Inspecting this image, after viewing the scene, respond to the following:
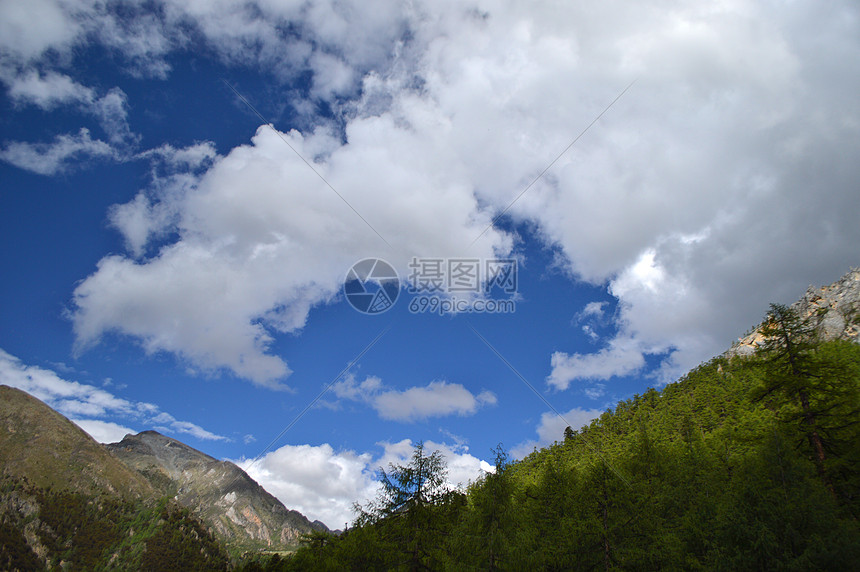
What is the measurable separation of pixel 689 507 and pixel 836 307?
535 feet

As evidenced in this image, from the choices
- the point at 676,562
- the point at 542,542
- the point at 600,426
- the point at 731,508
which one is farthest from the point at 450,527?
the point at 600,426

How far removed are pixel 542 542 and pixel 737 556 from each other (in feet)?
33.4

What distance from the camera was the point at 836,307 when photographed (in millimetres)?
138500

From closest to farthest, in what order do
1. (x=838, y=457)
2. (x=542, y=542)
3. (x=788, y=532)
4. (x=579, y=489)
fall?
(x=788, y=532) → (x=838, y=457) → (x=542, y=542) → (x=579, y=489)

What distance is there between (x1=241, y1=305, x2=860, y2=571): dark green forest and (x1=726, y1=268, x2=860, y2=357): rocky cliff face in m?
108

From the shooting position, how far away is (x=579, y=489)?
102ft

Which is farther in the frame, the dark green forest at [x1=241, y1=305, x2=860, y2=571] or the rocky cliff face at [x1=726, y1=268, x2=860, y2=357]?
the rocky cliff face at [x1=726, y1=268, x2=860, y2=357]

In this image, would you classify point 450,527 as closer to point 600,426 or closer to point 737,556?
point 737,556

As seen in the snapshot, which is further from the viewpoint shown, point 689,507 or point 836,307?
point 836,307

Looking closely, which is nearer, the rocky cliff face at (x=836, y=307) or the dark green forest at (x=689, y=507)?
the dark green forest at (x=689, y=507)

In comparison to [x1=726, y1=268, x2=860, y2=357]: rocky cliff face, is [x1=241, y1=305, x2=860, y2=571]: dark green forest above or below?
below

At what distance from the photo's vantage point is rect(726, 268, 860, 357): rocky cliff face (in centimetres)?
12294

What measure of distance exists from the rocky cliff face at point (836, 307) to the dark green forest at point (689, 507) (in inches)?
4256

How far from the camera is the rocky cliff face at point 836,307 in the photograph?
403 feet
